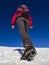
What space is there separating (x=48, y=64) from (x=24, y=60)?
101 centimetres

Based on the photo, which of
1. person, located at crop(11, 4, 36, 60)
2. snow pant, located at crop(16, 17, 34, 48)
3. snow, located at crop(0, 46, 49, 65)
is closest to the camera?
snow, located at crop(0, 46, 49, 65)

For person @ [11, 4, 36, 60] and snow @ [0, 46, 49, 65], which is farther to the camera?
person @ [11, 4, 36, 60]

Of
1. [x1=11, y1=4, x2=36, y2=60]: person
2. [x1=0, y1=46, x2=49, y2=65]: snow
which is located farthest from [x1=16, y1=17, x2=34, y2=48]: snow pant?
[x1=0, y1=46, x2=49, y2=65]: snow

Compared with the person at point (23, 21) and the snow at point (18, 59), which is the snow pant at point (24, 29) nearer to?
the person at point (23, 21)

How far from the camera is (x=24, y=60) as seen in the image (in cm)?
842

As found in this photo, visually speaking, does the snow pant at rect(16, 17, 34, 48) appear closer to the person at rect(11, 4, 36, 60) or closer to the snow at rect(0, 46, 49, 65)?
the person at rect(11, 4, 36, 60)

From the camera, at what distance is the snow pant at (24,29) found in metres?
9.04

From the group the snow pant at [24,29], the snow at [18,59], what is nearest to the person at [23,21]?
the snow pant at [24,29]

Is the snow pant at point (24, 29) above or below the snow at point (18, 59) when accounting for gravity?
above

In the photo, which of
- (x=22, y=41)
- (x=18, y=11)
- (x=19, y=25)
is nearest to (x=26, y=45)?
(x=22, y=41)

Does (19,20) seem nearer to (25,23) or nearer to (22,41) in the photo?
(25,23)

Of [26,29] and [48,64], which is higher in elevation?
[26,29]

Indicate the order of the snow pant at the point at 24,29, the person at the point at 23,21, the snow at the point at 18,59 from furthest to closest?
the person at the point at 23,21
the snow pant at the point at 24,29
the snow at the point at 18,59

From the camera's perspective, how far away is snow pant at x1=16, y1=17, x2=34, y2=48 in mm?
9045
